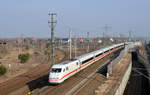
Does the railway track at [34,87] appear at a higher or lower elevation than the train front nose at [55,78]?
lower

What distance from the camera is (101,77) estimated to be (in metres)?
32.8

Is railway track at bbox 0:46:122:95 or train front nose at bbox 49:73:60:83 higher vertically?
train front nose at bbox 49:73:60:83

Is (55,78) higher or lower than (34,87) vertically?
higher

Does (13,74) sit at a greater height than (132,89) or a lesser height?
greater

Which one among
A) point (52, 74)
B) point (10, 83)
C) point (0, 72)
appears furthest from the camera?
point (0, 72)

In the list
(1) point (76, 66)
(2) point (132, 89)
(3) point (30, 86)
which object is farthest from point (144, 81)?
(3) point (30, 86)

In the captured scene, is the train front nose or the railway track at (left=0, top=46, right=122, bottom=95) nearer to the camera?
the railway track at (left=0, top=46, right=122, bottom=95)

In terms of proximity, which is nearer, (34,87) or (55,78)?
(55,78)

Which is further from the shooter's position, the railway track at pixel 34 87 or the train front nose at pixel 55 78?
the train front nose at pixel 55 78

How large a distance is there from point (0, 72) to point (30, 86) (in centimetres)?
1056

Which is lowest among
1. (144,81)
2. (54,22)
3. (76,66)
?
(144,81)

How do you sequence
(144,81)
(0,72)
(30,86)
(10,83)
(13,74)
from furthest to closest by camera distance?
(144,81) < (13,74) < (0,72) < (10,83) < (30,86)

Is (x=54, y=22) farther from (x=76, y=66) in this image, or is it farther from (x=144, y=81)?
(x=144, y=81)

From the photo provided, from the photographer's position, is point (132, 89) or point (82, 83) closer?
point (82, 83)
